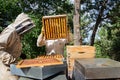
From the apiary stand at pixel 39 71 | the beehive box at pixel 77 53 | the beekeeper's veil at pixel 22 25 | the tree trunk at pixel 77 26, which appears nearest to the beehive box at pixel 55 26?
the beehive box at pixel 77 53

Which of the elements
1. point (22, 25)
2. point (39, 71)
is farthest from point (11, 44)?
point (39, 71)

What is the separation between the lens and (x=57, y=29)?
14.8 ft

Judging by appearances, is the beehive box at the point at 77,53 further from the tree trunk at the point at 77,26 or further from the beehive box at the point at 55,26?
the tree trunk at the point at 77,26

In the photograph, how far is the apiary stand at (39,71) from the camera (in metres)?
3.06

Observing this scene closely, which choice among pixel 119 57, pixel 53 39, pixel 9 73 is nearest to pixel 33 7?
pixel 119 57

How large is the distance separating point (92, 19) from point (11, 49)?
11607 millimetres

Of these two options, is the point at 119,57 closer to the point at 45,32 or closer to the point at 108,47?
the point at 108,47

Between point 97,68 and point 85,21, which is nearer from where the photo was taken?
point 97,68

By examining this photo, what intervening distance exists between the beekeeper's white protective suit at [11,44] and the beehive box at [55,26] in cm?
66

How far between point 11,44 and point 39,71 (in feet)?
2.73

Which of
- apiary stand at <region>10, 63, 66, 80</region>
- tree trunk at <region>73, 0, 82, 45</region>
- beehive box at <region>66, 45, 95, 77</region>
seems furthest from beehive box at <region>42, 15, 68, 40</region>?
tree trunk at <region>73, 0, 82, 45</region>

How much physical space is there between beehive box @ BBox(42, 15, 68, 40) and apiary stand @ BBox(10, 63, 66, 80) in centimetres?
120

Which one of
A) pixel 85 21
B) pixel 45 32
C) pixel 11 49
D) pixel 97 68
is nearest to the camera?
pixel 97 68

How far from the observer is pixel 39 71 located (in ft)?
10.0
